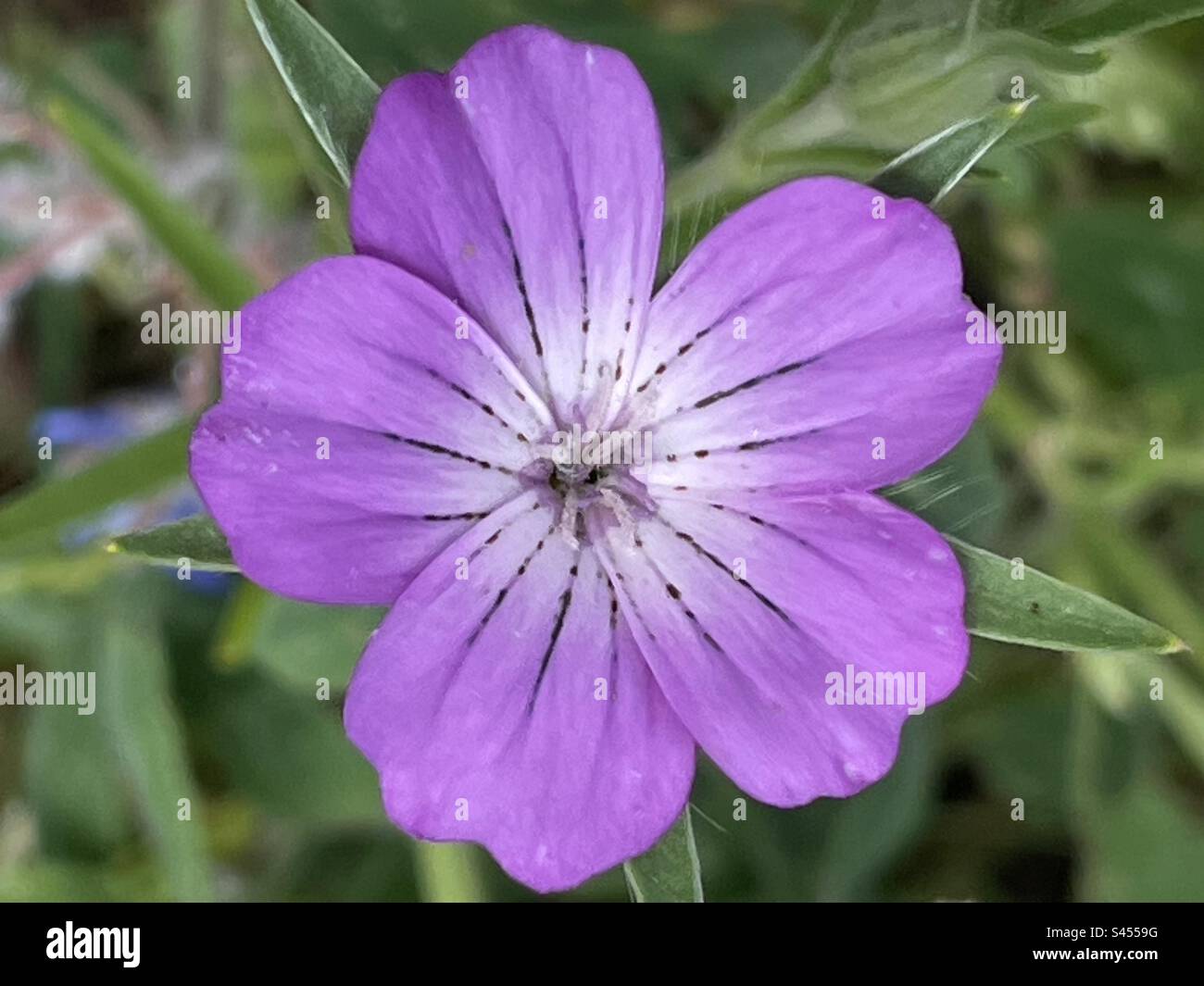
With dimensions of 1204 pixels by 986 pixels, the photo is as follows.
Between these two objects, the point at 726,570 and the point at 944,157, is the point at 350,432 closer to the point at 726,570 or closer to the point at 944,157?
the point at 726,570

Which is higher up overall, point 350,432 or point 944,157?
point 944,157

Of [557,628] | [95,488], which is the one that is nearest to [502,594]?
[557,628]

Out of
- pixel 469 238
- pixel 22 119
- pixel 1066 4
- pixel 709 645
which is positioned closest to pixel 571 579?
pixel 709 645

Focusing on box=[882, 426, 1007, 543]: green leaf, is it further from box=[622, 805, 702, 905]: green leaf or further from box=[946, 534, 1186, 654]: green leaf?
box=[622, 805, 702, 905]: green leaf

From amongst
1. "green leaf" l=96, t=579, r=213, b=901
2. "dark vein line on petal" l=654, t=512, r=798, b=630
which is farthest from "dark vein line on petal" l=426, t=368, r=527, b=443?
"green leaf" l=96, t=579, r=213, b=901

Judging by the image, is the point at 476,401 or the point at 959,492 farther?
the point at 959,492
